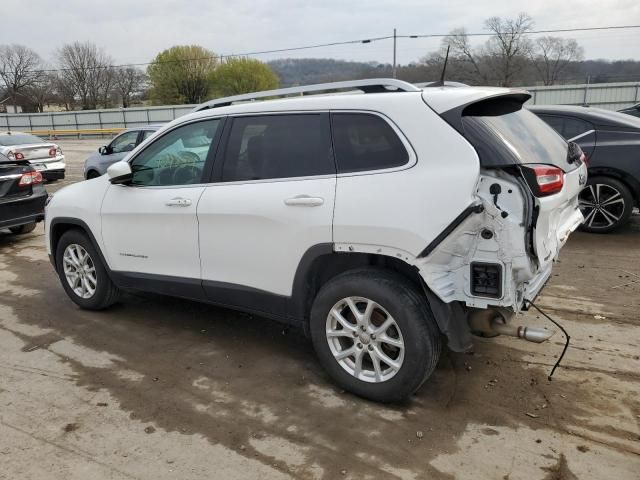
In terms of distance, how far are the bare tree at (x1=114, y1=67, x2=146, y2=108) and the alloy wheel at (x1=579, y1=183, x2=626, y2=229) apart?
3051 inches

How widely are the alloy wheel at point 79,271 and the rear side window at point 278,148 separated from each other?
1.98 meters

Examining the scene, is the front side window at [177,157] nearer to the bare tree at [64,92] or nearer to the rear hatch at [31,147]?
the rear hatch at [31,147]

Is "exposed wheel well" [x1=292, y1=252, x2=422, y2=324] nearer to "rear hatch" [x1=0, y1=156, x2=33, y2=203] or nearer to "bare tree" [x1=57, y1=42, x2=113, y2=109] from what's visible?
"rear hatch" [x1=0, y1=156, x2=33, y2=203]

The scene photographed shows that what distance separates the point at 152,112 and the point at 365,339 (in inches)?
1795

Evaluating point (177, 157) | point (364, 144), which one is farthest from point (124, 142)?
point (364, 144)

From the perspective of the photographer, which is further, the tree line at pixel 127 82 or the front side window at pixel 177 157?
the tree line at pixel 127 82

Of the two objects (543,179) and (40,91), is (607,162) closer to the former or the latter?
(543,179)

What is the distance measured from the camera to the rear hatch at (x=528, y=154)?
2963mm

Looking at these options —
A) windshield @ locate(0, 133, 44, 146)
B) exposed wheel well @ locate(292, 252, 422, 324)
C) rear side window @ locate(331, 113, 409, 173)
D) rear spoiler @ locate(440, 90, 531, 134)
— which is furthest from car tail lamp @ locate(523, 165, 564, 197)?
windshield @ locate(0, 133, 44, 146)

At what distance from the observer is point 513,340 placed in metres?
A: 4.27

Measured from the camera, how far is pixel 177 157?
14.4 ft

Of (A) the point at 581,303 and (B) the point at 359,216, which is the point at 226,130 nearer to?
(B) the point at 359,216

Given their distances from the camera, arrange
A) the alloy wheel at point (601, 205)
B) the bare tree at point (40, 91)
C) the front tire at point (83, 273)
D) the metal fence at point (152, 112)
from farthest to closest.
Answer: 1. the bare tree at point (40, 91)
2. the metal fence at point (152, 112)
3. the alloy wheel at point (601, 205)
4. the front tire at point (83, 273)

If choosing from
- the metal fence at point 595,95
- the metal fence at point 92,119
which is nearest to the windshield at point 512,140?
the metal fence at point 595,95
